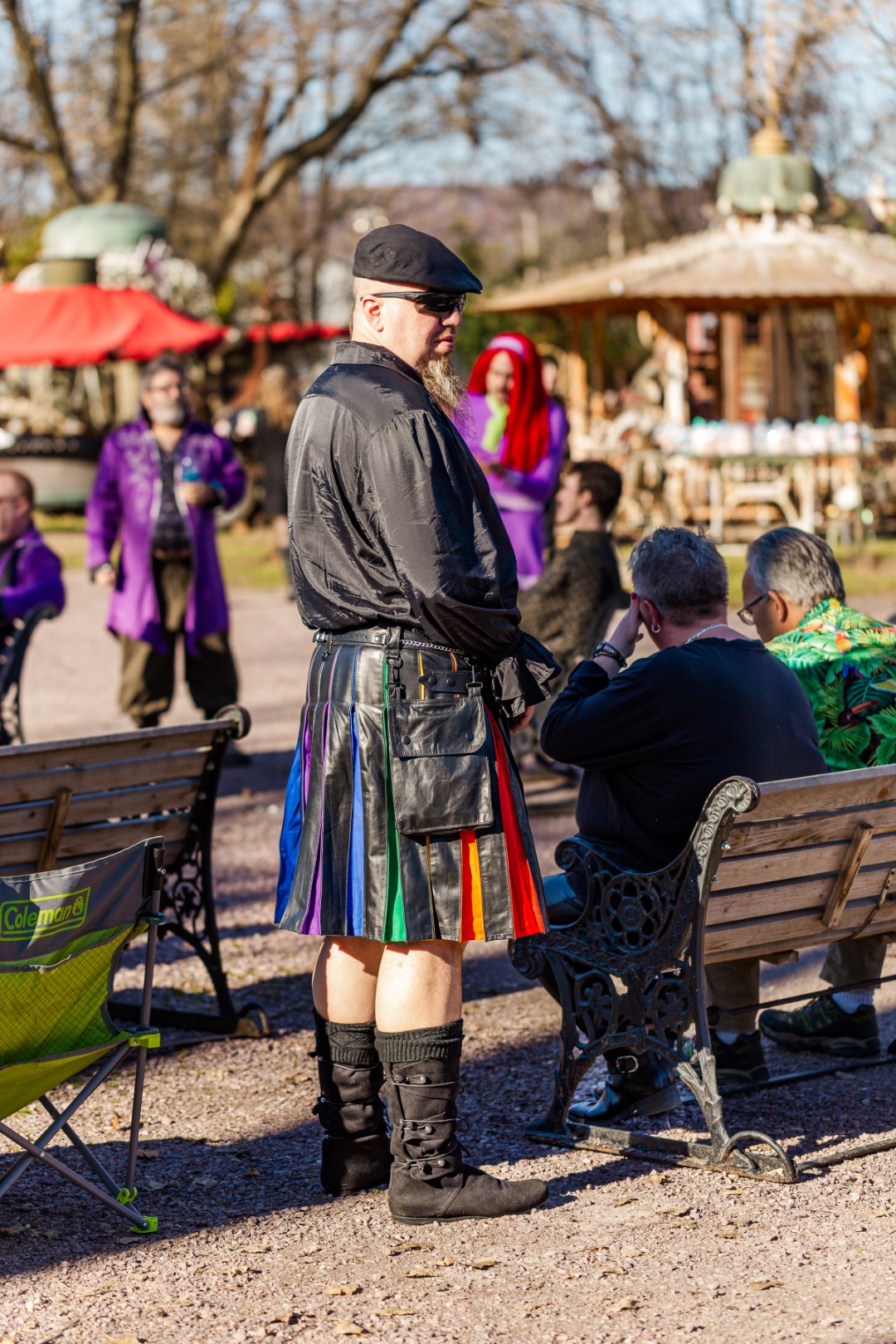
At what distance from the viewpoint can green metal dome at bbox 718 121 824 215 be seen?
19.6 meters

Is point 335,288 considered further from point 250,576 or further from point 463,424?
point 463,424

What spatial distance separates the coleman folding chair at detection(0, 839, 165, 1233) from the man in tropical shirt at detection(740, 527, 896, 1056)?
175cm

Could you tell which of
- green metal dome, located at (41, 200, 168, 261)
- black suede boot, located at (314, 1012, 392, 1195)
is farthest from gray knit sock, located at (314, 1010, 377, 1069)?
green metal dome, located at (41, 200, 168, 261)

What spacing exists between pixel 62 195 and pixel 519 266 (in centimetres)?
767

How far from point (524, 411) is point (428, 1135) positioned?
4.94m

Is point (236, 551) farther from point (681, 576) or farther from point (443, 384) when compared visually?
point (443, 384)

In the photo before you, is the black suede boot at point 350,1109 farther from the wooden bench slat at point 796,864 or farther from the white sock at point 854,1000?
the white sock at point 854,1000

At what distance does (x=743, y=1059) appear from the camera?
4.43 meters

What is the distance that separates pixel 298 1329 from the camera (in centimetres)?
313

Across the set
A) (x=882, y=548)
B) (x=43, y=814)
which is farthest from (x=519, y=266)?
(x=43, y=814)

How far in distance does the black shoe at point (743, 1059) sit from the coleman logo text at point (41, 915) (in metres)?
1.72

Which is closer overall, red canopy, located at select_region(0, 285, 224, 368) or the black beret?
the black beret

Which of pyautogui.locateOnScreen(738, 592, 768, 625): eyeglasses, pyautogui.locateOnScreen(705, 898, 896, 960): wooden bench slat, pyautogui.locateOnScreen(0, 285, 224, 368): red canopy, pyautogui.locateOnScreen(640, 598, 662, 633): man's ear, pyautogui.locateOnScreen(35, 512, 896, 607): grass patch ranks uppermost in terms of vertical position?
pyautogui.locateOnScreen(0, 285, 224, 368): red canopy

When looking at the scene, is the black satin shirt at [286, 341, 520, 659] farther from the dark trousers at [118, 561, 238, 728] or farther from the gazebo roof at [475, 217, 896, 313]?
the gazebo roof at [475, 217, 896, 313]
